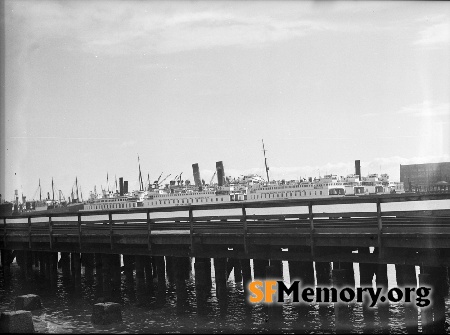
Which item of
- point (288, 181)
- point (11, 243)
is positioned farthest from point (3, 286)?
point (288, 181)

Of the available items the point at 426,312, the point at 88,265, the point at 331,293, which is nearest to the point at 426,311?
the point at 426,312

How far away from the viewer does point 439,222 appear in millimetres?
15000

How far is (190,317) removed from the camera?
2069cm

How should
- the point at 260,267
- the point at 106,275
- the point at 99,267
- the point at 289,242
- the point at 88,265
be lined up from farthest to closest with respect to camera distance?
1. the point at 88,265
2. the point at 99,267
3. the point at 106,275
4. the point at 260,267
5. the point at 289,242

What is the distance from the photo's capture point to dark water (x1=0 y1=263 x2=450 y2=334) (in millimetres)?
18766

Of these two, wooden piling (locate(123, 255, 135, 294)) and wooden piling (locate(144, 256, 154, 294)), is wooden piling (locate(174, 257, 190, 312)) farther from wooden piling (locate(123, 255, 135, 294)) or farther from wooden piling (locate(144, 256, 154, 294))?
wooden piling (locate(123, 255, 135, 294))

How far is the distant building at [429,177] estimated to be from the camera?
102125mm

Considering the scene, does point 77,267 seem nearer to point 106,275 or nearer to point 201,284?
point 106,275

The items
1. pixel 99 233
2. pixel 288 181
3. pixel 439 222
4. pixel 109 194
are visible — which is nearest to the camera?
pixel 439 222

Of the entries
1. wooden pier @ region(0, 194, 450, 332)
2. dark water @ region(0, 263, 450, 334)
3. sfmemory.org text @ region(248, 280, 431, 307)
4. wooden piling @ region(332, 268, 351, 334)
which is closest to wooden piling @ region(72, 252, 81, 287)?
wooden pier @ region(0, 194, 450, 332)

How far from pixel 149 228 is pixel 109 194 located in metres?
159

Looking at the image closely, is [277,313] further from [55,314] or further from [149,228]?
[55,314]

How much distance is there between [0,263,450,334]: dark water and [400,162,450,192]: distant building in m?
83.4

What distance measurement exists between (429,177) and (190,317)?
101623mm
